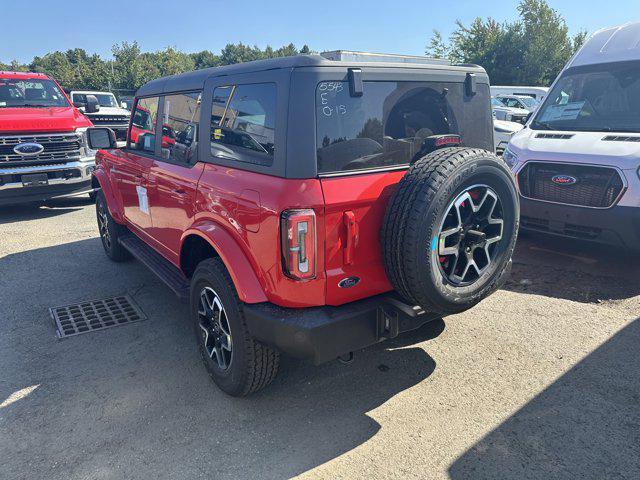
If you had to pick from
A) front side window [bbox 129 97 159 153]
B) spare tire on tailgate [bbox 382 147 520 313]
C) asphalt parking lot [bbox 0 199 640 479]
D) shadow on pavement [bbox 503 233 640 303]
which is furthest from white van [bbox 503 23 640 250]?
front side window [bbox 129 97 159 153]

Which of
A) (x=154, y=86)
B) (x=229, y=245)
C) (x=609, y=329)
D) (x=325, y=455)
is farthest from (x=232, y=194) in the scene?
(x=609, y=329)

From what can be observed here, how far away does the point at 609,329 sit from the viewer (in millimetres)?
3719

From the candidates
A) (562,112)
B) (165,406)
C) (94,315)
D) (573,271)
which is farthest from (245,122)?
(562,112)

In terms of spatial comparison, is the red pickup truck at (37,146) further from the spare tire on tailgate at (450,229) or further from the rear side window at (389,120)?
the spare tire on tailgate at (450,229)

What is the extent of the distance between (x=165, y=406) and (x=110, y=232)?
3005mm

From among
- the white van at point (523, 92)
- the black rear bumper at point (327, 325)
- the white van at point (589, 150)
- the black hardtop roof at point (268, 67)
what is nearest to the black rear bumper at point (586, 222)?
the white van at point (589, 150)

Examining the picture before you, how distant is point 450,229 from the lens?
261 centimetres

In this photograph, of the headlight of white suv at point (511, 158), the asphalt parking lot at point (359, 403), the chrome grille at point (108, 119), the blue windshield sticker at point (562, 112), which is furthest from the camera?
the chrome grille at point (108, 119)

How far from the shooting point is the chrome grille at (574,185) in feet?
15.1

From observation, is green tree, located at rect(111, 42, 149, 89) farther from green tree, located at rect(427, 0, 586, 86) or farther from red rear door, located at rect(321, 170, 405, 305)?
red rear door, located at rect(321, 170, 405, 305)

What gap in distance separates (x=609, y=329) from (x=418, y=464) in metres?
2.24

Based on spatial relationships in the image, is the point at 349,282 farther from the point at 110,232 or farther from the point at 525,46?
the point at 525,46

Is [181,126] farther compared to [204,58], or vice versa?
[204,58]

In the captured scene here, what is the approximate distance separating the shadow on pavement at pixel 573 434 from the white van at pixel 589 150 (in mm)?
1894
